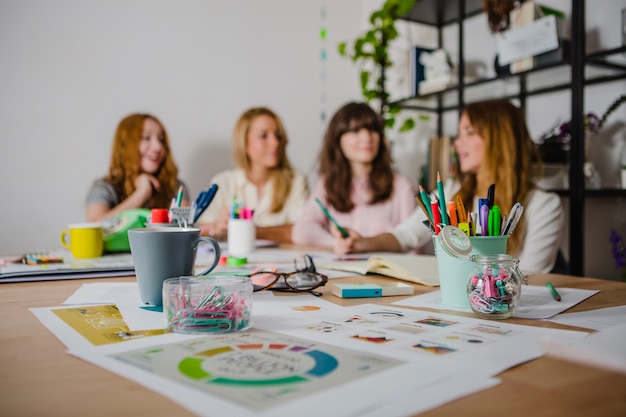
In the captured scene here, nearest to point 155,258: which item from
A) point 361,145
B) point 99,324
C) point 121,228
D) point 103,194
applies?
point 99,324

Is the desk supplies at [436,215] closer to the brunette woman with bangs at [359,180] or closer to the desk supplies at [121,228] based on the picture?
the desk supplies at [121,228]

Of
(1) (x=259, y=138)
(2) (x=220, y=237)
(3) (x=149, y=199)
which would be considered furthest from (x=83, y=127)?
(2) (x=220, y=237)

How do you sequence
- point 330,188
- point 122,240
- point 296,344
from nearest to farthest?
point 296,344
point 122,240
point 330,188

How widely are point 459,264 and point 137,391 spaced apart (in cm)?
44

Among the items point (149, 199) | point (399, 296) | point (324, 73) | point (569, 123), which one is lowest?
point (399, 296)

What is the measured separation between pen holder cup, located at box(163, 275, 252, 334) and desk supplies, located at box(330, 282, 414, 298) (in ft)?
0.66

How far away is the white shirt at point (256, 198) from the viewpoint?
240cm

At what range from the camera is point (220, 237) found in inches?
65.2

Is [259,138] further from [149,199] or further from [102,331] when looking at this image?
[102,331]

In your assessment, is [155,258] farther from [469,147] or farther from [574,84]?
[574,84]

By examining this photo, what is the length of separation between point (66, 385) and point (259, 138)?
2.08m

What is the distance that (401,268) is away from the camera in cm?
89

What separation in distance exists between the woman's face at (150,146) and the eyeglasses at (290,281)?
1.58m

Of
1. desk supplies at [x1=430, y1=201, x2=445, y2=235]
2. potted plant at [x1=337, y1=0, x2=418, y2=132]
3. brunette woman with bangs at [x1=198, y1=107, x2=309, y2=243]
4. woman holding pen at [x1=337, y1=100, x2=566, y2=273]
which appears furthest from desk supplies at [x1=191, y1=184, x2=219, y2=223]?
potted plant at [x1=337, y1=0, x2=418, y2=132]
